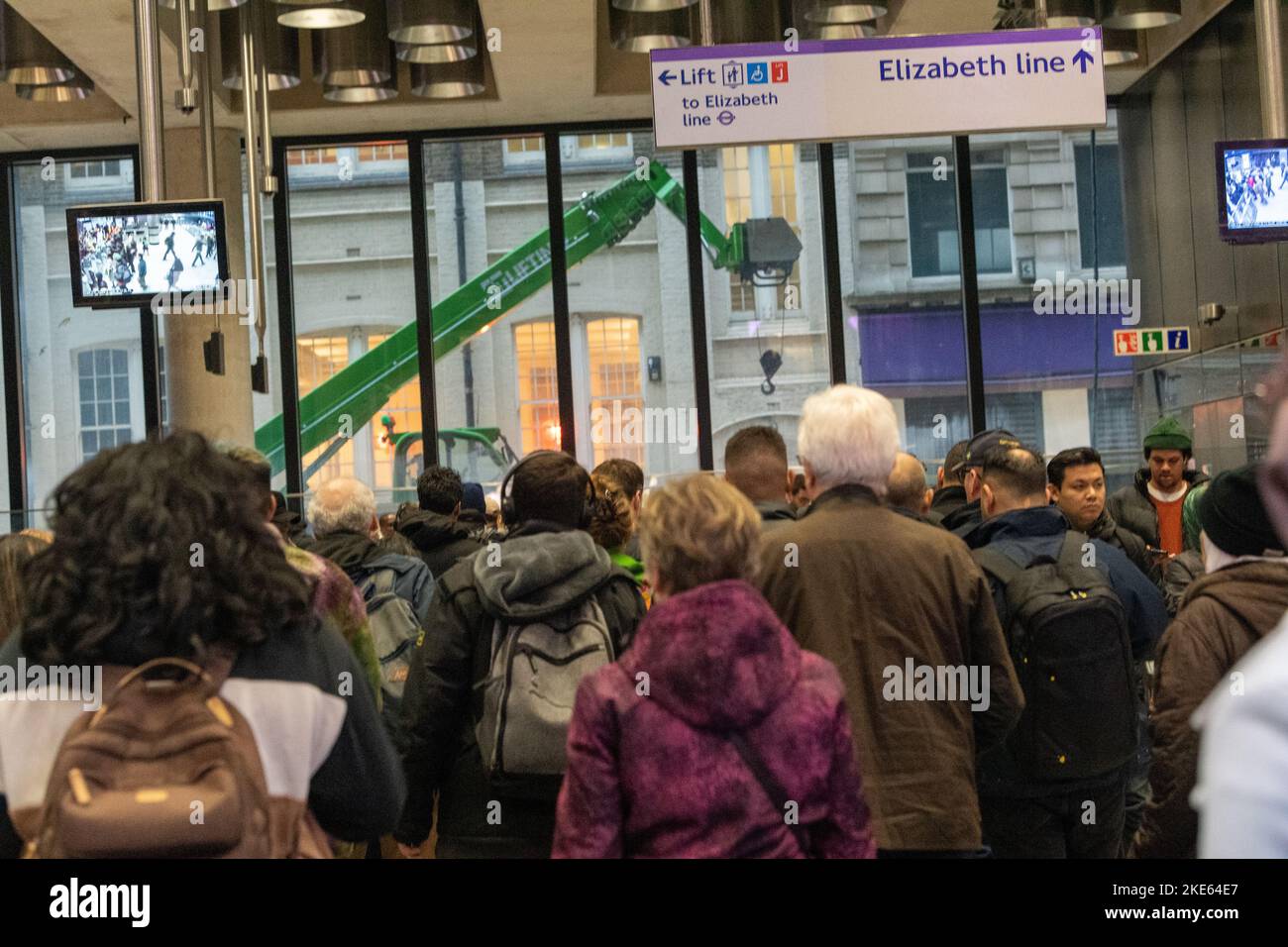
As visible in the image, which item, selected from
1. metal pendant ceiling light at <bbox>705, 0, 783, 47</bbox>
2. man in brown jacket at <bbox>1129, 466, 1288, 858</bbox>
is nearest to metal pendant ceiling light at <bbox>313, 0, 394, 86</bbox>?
metal pendant ceiling light at <bbox>705, 0, 783, 47</bbox>

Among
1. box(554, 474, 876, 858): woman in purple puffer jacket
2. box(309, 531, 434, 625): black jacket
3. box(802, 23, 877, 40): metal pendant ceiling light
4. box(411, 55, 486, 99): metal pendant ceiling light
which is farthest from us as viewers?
box(411, 55, 486, 99): metal pendant ceiling light

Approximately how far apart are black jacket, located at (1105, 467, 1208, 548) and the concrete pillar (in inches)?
234

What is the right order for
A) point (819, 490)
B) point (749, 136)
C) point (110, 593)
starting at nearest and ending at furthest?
point (110, 593) < point (819, 490) < point (749, 136)

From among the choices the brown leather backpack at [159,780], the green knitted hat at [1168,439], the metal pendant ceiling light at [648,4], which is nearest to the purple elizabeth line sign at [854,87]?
the green knitted hat at [1168,439]

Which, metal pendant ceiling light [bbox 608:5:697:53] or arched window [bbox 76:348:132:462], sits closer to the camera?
metal pendant ceiling light [bbox 608:5:697:53]

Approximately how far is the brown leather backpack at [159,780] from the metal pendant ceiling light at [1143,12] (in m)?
8.38

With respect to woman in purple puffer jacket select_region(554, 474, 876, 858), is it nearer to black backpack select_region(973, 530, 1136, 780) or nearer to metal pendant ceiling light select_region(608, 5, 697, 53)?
black backpack select_region(973, 530, 1136, 780)

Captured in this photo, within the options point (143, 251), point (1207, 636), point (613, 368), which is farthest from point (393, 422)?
point (1207, 636)

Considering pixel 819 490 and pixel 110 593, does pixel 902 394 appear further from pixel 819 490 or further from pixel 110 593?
pixel 110 593

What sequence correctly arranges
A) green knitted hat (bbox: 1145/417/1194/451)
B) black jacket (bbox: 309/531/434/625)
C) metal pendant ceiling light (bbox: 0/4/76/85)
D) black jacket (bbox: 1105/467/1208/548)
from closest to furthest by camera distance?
black jacket (bbox: 309/531/434/625) < black jacket (bbox: 1105/467/1208/548) < green knitted hat (bbox: 1145/417/1194/451) < metal pendant ceiling light (bbox: 0/4/76/85)

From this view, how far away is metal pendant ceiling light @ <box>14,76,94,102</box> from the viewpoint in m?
9.97
